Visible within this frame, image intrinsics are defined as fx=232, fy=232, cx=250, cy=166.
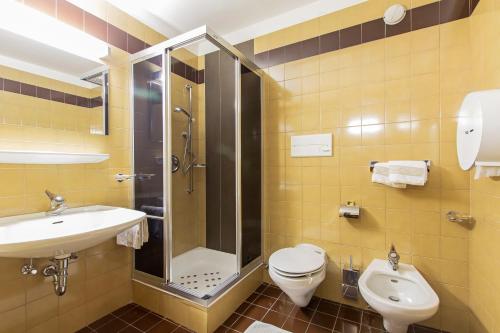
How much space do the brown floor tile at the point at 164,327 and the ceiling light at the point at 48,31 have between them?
2.01 meters

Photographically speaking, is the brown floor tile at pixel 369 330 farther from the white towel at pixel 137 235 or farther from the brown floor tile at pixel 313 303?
the white towel at pixel 137 235

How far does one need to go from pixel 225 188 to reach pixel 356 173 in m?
1.24

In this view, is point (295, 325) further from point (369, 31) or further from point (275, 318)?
point (369, 31)

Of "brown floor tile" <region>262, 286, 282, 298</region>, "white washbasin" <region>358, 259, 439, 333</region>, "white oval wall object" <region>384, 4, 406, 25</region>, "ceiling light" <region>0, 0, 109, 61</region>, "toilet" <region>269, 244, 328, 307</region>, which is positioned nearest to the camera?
"white washbasin" <region>358, 259, 439, 333</region>

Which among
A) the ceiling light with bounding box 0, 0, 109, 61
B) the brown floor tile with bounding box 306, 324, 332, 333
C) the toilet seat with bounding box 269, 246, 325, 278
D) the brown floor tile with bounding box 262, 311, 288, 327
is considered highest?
the ceiling light with bounding box 0, 0, 109, 61

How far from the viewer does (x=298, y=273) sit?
5.26 ft

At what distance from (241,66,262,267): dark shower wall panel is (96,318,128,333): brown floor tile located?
995 mm

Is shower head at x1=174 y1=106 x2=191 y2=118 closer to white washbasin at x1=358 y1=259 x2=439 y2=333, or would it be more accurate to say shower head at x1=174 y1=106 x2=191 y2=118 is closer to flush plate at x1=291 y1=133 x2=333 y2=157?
flush plate at x1=291 y1=133 x2=333 y2=157

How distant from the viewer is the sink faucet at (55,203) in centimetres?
148

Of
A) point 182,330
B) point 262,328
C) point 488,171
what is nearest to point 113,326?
point 182,330

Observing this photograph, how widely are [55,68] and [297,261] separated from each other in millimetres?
2181

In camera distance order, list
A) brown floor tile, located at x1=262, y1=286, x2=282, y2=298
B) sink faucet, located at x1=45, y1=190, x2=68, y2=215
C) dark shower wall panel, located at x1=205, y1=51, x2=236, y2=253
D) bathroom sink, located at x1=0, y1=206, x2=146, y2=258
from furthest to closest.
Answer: dark shower wall panel, located at x1=205, y1=51, x2=236, y2=253
brown floor tile, located at x1=262, y1=286, x2=282, y2=298
sink faucet, located at x1=45, y1=190, x2=68, y2=215
bathroom sink, located at x1=0, y1=206, x2=146, y2=258

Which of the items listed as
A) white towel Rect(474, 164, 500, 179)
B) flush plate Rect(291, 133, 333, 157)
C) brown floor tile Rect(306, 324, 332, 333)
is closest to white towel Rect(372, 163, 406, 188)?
flush plate Rect(291, 133, 333, 157)

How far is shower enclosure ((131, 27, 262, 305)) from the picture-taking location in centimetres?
181
